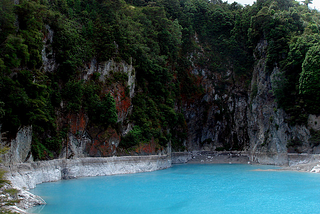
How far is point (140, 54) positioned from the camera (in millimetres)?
45031

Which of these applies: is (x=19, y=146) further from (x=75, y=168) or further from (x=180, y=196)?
(x=180, y=196)

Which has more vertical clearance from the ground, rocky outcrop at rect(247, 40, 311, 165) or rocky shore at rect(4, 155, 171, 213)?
rocky outcrop at rect(247, 40, 311, 165)

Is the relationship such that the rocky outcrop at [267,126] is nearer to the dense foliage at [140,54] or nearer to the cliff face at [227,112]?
the cliff face at [227,112]

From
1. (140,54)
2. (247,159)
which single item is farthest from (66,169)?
(247,159)

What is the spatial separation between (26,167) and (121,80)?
62.6ft

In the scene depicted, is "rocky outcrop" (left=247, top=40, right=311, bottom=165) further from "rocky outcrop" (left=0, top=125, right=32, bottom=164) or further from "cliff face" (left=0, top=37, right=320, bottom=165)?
"rocky outcrop" (left=0, top=125, right=32, bottom=164)

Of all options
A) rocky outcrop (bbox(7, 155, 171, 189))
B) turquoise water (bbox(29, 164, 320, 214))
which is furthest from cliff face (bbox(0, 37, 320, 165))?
turquoise water (bbox(29, 164, 320, 214))

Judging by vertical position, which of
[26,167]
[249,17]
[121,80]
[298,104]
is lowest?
[26,167]

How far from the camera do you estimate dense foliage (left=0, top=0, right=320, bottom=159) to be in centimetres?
2512

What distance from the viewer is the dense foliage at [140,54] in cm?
2512

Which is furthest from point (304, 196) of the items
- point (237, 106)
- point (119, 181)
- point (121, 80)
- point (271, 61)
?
point (237, 106)

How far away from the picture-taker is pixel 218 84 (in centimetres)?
6644

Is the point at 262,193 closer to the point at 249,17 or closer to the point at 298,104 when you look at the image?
the point at 298,104

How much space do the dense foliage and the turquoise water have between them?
6.68m
